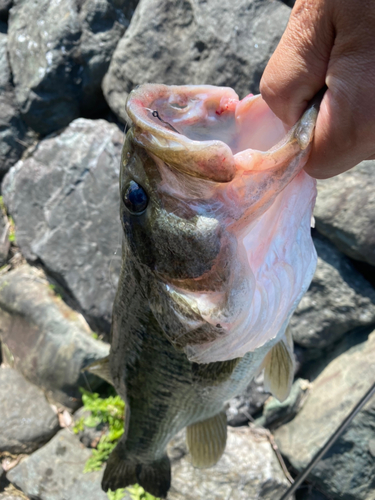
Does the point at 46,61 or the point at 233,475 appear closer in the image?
the point at 233,475

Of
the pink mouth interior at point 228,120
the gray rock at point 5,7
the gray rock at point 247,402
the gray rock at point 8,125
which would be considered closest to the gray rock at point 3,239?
the gray rock at point 8,125

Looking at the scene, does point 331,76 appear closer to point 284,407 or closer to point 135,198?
point 135,198

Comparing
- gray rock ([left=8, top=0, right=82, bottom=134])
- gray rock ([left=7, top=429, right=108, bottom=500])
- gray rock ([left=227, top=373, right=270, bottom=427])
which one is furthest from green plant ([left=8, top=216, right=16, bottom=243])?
gray rock ([left=227, top=373, right=270, bottom=427])

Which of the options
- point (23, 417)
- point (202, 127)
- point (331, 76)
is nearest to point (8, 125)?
point (23, 417)

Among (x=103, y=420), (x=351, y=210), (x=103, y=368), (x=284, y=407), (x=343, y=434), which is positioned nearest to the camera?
(x=103, y=368)

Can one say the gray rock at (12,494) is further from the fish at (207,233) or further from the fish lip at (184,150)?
the fish lip at (184,150)

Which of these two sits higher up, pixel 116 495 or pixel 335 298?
pixel 335 298

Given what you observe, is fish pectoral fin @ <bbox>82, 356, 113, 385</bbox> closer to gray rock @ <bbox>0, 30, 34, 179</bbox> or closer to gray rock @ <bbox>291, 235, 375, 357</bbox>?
gray rock @ <bbox>291, 235, 375, 357</bbox>

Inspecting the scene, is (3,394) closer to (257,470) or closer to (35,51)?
(257,470)
